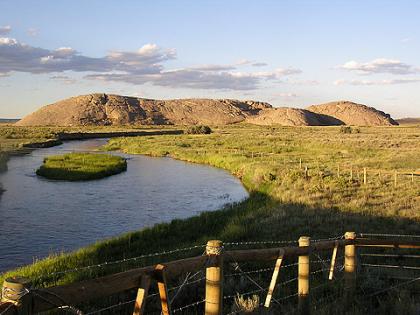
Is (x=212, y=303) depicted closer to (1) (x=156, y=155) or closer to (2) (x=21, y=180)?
(2) (x=21, y=180)

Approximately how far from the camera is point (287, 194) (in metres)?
23.3

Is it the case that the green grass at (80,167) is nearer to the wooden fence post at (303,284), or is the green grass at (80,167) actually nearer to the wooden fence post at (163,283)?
the wooden fence post at (303,284)

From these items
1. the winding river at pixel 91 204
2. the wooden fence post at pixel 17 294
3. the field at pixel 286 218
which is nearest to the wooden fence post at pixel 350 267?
the field at pixel 286 218

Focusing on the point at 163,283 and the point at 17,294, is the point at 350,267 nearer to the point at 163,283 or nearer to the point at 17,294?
the point at 163,283

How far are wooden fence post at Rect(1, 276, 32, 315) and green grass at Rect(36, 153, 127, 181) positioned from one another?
→ 30639 millimetres

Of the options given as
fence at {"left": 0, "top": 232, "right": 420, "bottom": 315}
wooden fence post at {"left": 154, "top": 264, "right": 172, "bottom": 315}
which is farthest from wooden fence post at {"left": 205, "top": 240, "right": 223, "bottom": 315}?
wooden fence post at {"left": 154, "top": 264, "right": 172, "bottom": 315}

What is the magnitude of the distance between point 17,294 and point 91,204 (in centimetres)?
2117

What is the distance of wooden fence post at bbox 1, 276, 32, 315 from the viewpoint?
3365mm

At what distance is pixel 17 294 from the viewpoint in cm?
337

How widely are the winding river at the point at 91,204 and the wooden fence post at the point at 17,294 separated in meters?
11.5

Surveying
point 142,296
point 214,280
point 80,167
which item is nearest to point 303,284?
point 214,280

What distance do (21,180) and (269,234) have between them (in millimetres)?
21376

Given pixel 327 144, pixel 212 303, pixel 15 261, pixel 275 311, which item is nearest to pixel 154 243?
pixel 15 261

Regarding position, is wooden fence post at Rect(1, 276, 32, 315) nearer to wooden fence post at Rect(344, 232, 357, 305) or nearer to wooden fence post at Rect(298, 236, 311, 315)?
wooden fence post at Rect(298, 236, 311, 315)
